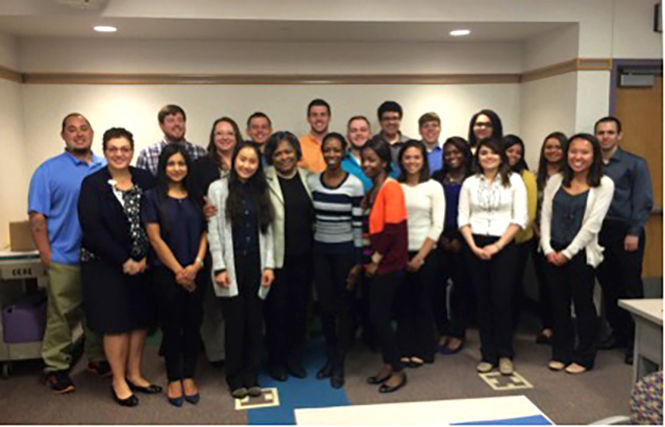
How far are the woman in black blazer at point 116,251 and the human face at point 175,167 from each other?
0.73 feet

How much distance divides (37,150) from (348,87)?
273 centimetres

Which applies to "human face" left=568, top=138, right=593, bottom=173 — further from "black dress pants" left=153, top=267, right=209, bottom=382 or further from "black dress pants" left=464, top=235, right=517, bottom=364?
"black dress pants" left=153, top=267, right=209, bottom=382

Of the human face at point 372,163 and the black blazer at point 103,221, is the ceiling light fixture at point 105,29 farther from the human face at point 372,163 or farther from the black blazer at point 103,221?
the human face at point 372,163

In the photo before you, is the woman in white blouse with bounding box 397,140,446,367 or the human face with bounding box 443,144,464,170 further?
the human face with bounding box 443,144,464,170

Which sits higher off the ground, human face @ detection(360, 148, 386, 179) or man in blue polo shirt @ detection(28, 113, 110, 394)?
human face @ detection(360, 148, 386, 179)

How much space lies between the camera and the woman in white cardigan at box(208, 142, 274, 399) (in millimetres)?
2885

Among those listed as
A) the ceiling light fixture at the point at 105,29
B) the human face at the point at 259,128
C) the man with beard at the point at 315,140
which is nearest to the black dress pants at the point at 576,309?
the man with beard at the point at 315,140

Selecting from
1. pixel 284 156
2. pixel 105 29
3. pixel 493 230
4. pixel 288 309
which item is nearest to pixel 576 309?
pixel 493 230

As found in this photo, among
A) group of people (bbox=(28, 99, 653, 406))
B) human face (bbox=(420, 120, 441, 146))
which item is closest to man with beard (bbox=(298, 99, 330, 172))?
group of people (bbox=(28, 99, 653, 406))

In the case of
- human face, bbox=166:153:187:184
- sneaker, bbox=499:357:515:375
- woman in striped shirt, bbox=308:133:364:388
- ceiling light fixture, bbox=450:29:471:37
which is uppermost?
ceiling light fixture, bbox=450:29:471:37

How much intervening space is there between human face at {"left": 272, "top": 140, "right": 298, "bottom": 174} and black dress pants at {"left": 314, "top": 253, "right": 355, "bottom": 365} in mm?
529

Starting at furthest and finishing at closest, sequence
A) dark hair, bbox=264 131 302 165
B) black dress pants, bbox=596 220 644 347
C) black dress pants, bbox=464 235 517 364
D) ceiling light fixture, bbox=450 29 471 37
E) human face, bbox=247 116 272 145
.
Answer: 1. ceiling light fixture, bbox=450 29 471 37
2. human face, bbox=247 116 272 145
3. black dress pants, bbox=596 220 644 347
4. black dress pants, bbox=464 235 517 364
5. dark hair, bbox=264 131 302 165

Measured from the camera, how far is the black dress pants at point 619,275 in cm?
362

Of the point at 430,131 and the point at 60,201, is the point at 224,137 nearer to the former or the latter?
the point at 60,201
